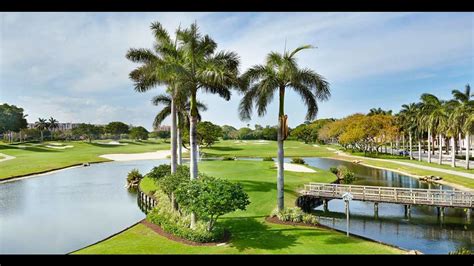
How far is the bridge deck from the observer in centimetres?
1516

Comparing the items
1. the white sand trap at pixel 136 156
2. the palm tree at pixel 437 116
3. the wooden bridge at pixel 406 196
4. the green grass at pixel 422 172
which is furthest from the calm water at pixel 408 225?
the white sand trap at pixel 136 156

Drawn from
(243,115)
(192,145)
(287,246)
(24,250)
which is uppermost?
(243,115)

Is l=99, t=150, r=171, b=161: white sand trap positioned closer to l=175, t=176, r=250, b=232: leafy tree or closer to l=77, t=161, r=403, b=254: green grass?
l=77, t=161, r=403, b=254: green grass

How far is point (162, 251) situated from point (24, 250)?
539 centimetres

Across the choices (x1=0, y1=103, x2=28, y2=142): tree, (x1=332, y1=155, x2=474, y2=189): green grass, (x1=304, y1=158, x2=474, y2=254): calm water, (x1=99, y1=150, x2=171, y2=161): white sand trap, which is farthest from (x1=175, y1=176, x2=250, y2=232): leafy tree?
(x1=99, y1=150, x2=171, y2=161): white sand trap

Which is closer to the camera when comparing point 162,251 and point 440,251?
point 162,251

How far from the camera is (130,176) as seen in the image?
→ 25125mm

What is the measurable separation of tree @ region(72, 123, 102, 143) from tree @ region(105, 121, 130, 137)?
2538mm

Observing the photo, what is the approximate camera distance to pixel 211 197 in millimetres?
9539

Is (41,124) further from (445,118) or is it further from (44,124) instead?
(445,118)
